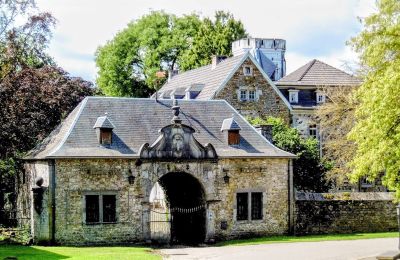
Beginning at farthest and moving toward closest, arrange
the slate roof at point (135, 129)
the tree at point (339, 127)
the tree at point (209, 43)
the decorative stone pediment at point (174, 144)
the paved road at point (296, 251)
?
the tree at point (209, 43) → the tree at point (339, 127) → the decorative stone pediment at point (174, 144) → the slate roof at point (135, 129) → the paved road at point (296, 251)

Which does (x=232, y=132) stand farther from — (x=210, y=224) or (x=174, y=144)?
(x=210, y=224)

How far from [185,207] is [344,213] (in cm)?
787

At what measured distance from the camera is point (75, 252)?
29609 mm

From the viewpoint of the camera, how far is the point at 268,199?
3575cm

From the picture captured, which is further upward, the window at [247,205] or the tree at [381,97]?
the tree at [381,97]

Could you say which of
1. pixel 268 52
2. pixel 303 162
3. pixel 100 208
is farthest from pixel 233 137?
pixel 268 52

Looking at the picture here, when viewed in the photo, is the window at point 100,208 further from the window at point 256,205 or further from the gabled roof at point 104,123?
the window at point 256,205

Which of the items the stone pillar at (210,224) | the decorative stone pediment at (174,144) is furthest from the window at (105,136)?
the stone pillar at (210,224)

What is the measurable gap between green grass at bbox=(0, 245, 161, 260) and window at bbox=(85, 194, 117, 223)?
1.73m

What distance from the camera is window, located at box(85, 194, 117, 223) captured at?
1286 inches

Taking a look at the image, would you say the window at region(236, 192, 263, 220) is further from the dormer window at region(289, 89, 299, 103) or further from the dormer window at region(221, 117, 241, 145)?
the dormer window at region(289, 89, 299, 103)

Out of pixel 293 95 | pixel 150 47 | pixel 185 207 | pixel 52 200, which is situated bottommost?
pixel 185 207

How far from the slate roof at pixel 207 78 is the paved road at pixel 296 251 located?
1916 cm

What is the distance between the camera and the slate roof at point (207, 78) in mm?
50594
